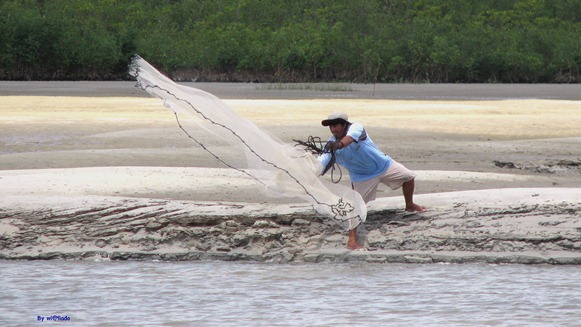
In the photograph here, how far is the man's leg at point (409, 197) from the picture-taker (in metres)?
9.96

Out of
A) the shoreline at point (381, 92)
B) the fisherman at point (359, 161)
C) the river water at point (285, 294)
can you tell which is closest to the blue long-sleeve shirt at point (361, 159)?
the fisherman at point (359, 161)

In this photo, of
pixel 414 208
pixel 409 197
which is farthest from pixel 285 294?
pixel 414 208

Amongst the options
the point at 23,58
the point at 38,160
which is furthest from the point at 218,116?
the point at 23,58

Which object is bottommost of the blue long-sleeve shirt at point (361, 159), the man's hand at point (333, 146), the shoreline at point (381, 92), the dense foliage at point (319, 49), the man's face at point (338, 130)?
the shoreline at point (381, 92)

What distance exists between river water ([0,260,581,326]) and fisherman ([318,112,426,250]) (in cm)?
65

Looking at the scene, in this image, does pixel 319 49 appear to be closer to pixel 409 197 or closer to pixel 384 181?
pixel 409 197

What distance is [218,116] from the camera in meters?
9.67

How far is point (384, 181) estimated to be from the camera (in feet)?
32.4

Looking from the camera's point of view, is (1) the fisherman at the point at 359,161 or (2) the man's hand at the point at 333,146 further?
(1) the fisherman at the point at 359,161

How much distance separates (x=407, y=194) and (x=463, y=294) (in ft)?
5.87

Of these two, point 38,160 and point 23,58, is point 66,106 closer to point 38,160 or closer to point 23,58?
point 38,160

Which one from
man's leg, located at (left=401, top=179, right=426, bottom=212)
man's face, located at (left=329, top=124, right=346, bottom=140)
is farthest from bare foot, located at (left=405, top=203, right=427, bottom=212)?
man's face, located at (left=329, top=124, right=346, bottom=140)

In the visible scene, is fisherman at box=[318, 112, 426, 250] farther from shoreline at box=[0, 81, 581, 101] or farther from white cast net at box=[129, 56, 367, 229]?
shoreline at box=[0, 81, 581, 101]

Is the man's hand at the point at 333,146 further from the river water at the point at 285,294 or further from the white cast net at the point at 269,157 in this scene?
the river water at the point at 285,294
